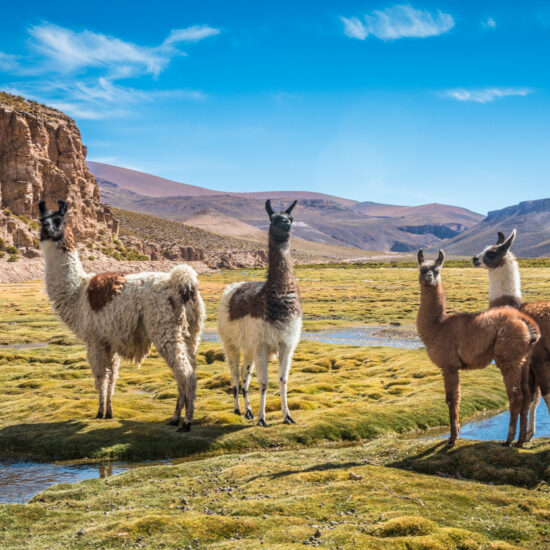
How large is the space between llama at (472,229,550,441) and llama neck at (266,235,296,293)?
420 cm

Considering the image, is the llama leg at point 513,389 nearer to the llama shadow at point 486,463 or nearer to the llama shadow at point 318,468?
the llama shadow at point 486,463

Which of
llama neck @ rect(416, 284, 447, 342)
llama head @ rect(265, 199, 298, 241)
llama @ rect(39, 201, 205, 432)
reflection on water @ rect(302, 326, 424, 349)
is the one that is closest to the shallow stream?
llama @ rect(39, 201, 205, 432)

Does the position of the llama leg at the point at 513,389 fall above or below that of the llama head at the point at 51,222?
below

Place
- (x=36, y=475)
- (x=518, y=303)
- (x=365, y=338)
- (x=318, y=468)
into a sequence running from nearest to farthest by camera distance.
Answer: (x=318, y=468)
(x=36, y=475)
(x=518, y=303)
(x=365, y=338)

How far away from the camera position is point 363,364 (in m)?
24.5

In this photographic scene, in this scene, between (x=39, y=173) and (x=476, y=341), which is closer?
(x=476, y=341)

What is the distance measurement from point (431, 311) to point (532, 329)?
5.62ft

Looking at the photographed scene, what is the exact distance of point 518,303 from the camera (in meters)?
10.3

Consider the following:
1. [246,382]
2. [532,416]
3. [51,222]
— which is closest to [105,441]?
[246,382]

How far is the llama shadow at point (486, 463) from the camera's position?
8.38 metres

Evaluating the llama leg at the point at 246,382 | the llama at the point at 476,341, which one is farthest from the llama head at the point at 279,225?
the llama at the point at 476,341

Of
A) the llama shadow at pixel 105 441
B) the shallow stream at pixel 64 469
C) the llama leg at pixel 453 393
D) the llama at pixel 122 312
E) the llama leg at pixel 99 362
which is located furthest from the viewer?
the llama leg at pixel 99 362

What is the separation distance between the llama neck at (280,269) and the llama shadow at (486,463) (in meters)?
4.77

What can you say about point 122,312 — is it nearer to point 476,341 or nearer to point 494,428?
point 476,341
